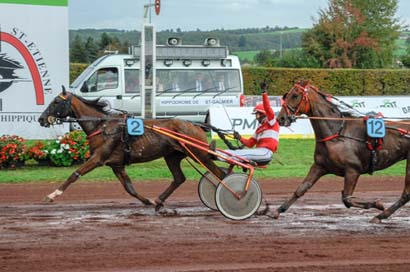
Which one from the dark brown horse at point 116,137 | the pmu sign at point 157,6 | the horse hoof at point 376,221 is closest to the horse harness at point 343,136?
the horse hoof at point 376,221

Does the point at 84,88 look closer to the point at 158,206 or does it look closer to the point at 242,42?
the point at 158,206

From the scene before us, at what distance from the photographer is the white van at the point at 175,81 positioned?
22766 millimetres

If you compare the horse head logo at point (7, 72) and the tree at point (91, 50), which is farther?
the tree at point (91, 50)

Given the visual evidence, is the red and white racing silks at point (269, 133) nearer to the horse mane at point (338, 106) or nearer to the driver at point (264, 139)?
the driver at point (264, 139)

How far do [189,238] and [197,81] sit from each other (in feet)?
49.4

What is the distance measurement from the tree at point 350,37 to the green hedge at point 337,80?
7.55 meters

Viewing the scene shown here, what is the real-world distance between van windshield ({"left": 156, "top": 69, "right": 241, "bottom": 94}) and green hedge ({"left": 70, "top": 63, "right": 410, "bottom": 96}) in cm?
855

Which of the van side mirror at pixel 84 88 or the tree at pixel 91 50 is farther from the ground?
the tree at pixel 91 50

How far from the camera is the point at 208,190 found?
11.1 m

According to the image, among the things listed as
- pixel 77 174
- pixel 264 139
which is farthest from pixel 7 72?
pixel 264 139

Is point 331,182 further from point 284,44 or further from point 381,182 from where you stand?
point 284,44

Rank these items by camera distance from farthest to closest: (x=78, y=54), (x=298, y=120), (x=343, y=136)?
(x=78, y=54) → (x=298, y=120) → (x=343, y=136)

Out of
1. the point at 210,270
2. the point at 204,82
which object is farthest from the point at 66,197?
the point at 204,82

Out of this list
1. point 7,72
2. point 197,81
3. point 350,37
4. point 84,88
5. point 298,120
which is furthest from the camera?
point 350,37
